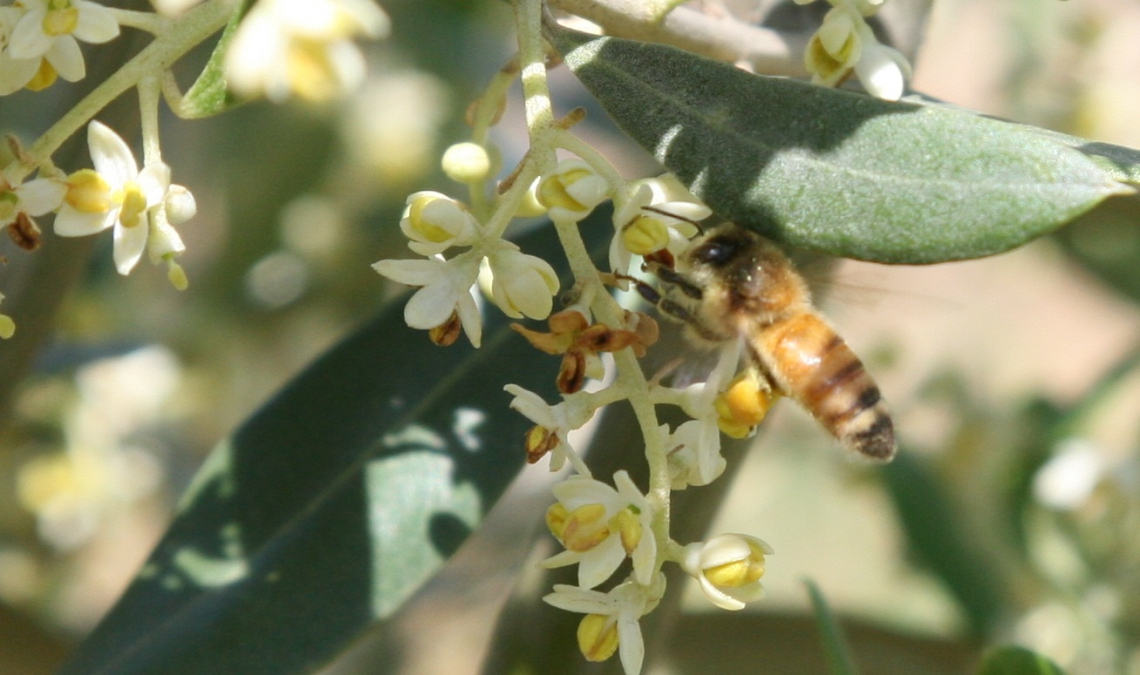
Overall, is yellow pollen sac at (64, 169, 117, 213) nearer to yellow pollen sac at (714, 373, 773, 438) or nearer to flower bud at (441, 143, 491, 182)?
flower bud at (441, 143, 491, 182)

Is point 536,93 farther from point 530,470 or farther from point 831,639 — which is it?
point 530,470

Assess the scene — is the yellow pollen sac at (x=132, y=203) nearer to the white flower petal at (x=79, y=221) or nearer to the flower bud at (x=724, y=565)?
the white flower petal at (x=79, y=221)

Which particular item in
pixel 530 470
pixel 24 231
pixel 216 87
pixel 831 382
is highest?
pixel 216 87

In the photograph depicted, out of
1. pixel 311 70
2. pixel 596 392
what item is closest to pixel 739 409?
pixel 596 392

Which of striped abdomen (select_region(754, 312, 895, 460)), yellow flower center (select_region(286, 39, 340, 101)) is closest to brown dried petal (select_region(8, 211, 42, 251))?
yellow flower center (select_region(286, 39, 340, 101))

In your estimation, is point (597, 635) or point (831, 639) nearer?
point (597, 635)

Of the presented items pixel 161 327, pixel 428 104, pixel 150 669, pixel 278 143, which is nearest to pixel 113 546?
pixel 161 327

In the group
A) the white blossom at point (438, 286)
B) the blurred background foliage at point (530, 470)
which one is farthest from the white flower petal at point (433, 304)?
the blurred background foliage at point (530, 470)
